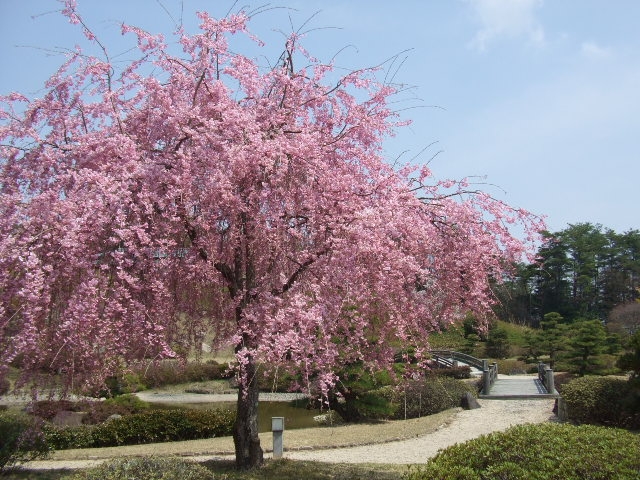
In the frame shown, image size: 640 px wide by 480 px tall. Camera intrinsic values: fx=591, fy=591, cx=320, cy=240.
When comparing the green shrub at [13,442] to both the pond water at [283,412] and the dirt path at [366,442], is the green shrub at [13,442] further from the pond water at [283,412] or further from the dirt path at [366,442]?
the pond water at [283,412]

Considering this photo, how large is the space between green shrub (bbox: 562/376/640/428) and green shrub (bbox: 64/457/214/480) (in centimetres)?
1173

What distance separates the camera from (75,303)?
6141 mm

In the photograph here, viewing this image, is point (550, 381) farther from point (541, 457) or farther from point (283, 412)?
point (541, 457)

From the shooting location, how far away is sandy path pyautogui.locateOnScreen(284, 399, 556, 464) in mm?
12164

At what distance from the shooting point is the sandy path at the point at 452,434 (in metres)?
12.2

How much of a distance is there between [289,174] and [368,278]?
5.41 feet

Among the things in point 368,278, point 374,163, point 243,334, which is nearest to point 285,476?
point 243,334

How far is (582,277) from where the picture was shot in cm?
5550

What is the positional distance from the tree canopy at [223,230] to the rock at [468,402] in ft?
37.1

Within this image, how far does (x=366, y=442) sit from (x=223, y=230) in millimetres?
8255

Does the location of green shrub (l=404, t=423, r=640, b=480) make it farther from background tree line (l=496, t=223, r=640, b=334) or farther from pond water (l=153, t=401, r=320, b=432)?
background tree line (l=496, t=223, r=640, b=334)

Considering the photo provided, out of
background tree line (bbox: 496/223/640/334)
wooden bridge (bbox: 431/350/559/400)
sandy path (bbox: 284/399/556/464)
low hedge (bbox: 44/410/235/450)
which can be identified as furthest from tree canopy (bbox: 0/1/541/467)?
background tree line (bbox: 496/223/640/334)

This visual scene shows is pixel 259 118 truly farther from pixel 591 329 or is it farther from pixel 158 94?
pixel 591 329

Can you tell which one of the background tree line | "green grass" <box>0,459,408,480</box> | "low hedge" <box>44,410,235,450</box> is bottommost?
"green grass" <box>0,459,408,480</box>
